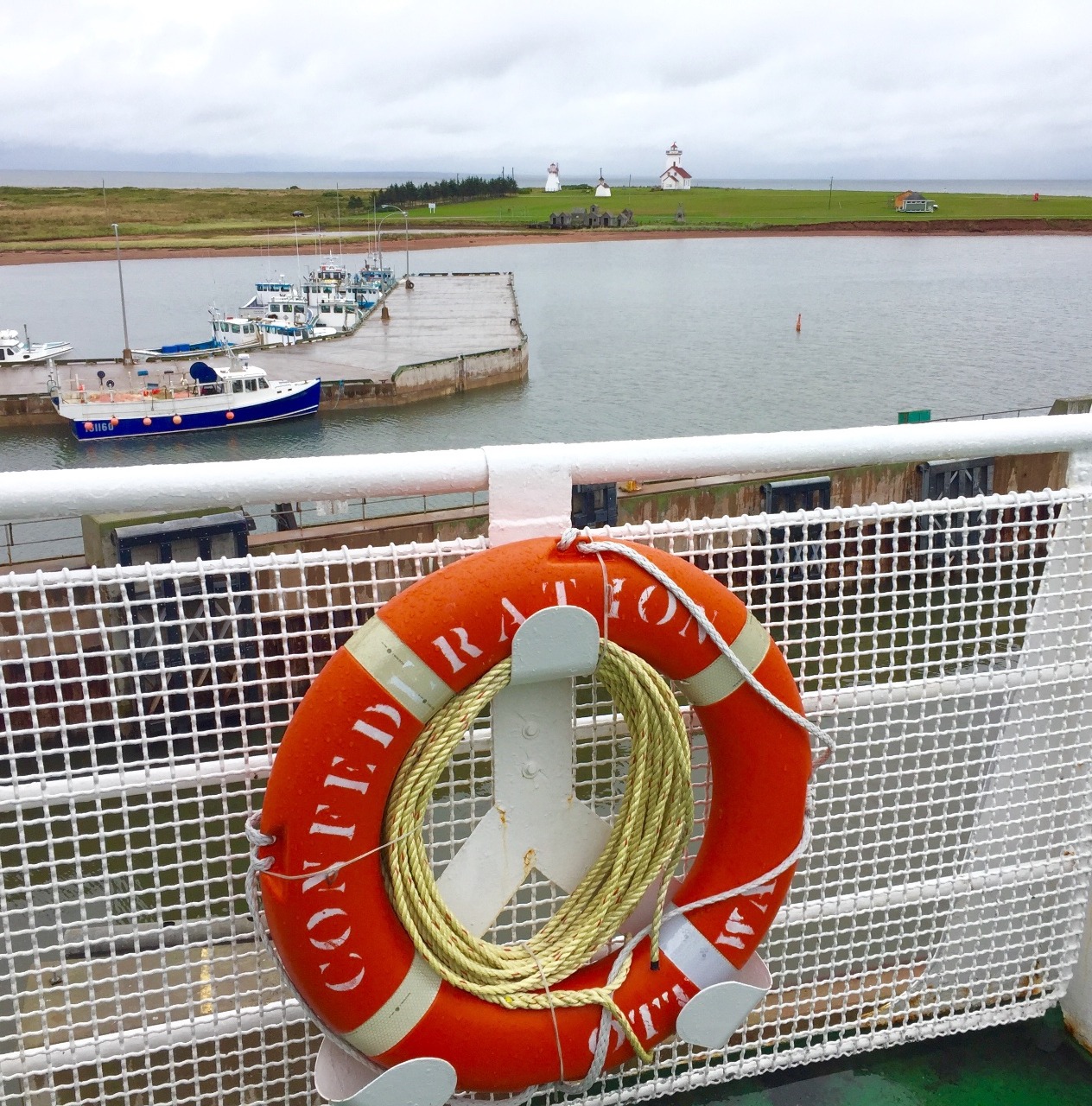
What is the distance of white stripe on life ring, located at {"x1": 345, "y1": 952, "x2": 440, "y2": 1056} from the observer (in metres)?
1.44

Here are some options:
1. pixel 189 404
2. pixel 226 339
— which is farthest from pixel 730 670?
pixel 226 339

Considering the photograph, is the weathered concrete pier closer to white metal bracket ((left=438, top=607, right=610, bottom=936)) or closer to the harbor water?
the harbor water

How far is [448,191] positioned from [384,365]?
78.7m

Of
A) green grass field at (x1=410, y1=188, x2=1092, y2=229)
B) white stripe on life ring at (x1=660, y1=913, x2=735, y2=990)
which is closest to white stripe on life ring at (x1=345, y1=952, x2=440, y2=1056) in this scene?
white stripe on life ring at (x1=660, y1=913, x2=735, y2=990)

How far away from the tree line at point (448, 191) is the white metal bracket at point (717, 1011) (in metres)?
94.7

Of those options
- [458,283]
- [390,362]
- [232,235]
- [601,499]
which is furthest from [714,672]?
[232,235]

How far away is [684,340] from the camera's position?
3588cm

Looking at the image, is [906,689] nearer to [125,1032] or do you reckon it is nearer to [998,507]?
[998,507]

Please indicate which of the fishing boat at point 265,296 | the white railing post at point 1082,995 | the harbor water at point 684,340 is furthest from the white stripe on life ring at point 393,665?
the fishing boat at point 265,296

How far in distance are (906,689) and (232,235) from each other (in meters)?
78.2

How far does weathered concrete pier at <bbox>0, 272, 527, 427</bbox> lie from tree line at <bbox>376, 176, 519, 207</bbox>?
55890 mm

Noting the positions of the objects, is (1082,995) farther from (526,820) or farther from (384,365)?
(384,365)

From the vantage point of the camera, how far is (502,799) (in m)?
1.60

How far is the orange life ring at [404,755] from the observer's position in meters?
1.36
